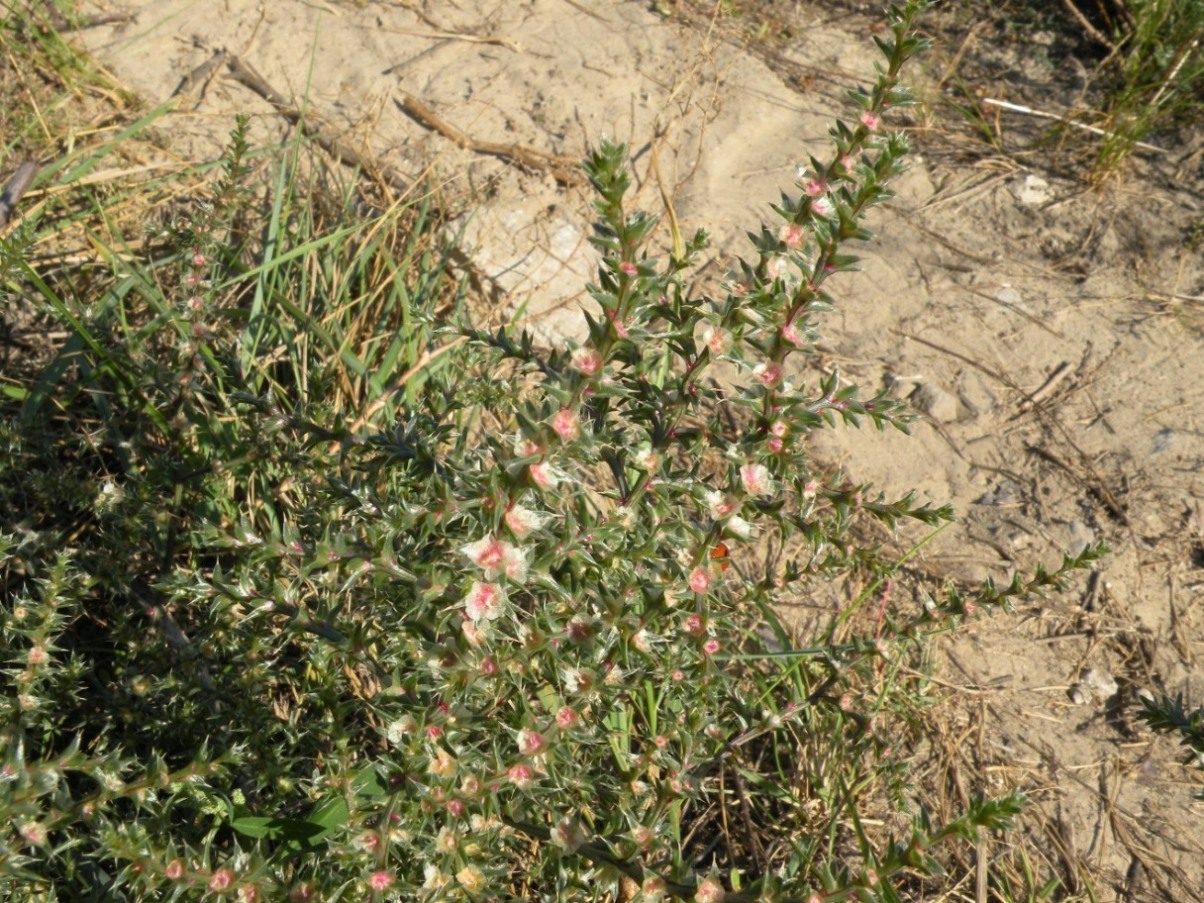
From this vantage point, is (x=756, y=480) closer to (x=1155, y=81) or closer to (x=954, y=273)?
(x=954, y=273)

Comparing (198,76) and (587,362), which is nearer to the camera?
(587,362)

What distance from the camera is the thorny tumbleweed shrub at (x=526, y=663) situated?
155 centimetres

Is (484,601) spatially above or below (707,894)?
above

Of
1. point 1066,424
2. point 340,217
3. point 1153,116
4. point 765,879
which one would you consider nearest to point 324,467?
point 765,879

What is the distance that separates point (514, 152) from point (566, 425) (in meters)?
2.41

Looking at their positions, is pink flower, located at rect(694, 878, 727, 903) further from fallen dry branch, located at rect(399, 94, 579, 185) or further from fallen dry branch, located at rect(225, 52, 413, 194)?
fallen dry branch, located at rect(399, 94, 579, 185)

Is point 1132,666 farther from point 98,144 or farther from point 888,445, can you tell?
Answer: point 98,144

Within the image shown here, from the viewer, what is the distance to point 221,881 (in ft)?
5.04

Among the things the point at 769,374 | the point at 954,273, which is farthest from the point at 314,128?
the point at 769,374

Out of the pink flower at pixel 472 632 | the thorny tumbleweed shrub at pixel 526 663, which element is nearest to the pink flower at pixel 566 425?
the thorny tumbleweed shrub at pixel 526 663

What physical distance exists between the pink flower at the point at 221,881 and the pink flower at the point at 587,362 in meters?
0.86

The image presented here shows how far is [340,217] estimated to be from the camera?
11.2 ft

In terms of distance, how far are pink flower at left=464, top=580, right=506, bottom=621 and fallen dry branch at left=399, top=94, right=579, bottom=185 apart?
2.38 m

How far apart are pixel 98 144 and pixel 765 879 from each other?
3.07m
